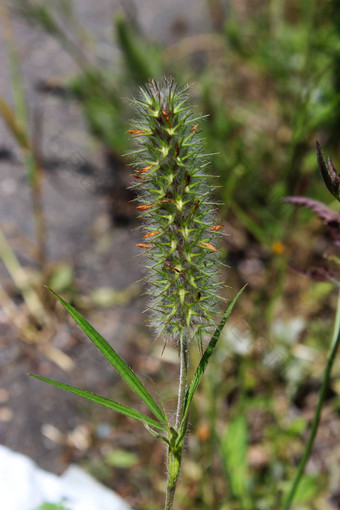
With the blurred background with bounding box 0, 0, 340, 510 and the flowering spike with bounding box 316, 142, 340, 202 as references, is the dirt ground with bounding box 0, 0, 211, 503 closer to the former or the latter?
the blurred background with bounding box 0, 0, 340, 510

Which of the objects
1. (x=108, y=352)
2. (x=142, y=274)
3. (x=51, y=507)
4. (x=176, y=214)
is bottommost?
(x=51, y=507)

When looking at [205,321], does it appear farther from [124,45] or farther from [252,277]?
[124,45]

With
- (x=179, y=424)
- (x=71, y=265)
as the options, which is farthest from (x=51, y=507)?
(x=71, y=265)

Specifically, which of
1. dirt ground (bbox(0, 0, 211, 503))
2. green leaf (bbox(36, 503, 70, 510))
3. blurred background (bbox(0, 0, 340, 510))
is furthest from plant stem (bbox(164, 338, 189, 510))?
dirt ground (bbox(0, 0, 211, 503))

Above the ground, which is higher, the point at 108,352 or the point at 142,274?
the point at 108,352

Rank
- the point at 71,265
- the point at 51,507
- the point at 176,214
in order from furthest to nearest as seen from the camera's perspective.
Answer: the point at 71,265, the point at 51,507, the point at 176,214

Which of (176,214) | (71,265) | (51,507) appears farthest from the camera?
(71,265)

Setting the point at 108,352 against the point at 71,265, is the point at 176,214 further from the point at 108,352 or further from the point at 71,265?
the point at 71,265
